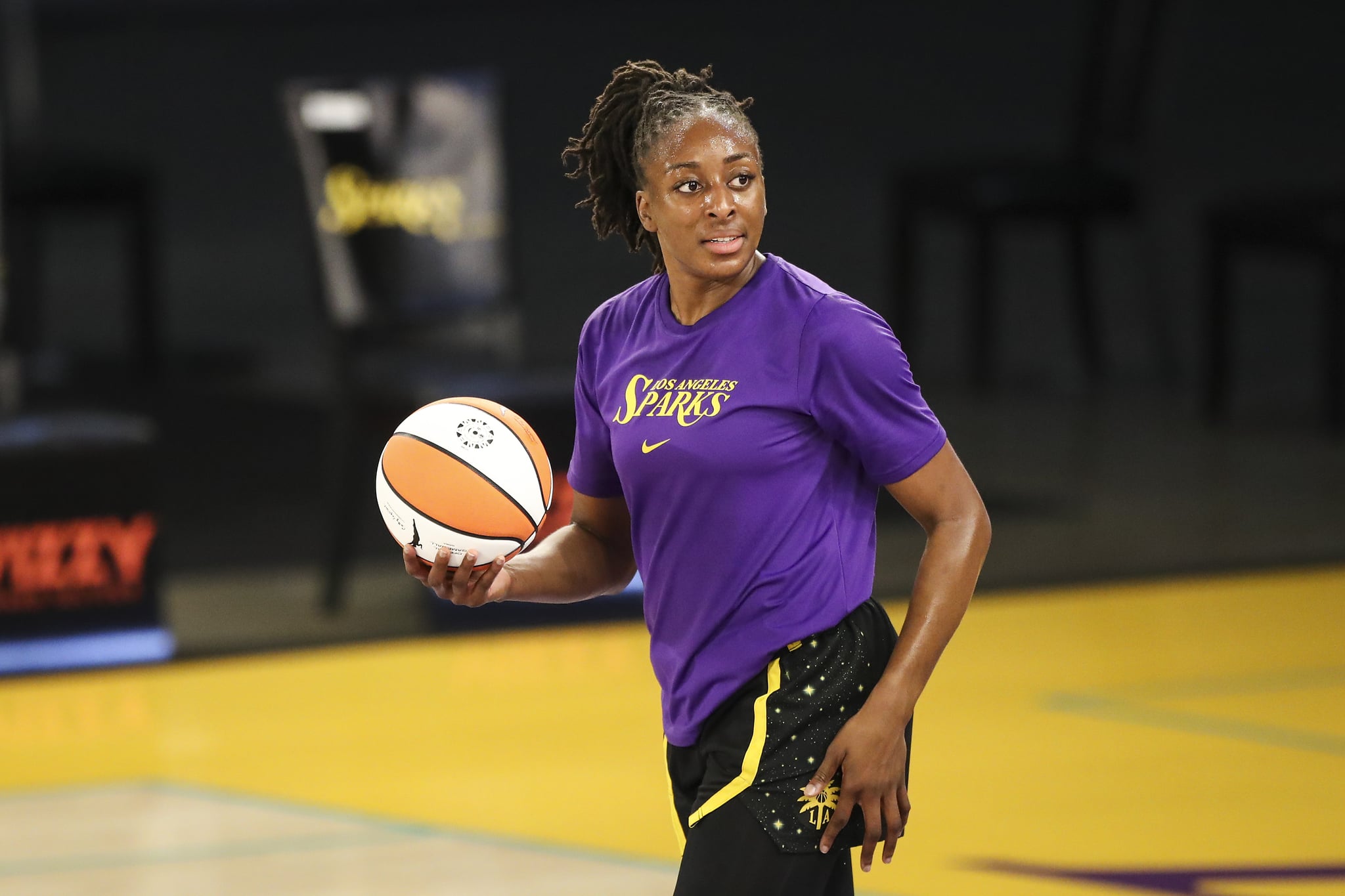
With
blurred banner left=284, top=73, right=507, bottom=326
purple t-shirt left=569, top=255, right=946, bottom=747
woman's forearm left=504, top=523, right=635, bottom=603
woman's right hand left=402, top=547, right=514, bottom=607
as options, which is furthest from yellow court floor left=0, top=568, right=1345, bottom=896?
purple t-shirt left=569, top=255, right=946, bottom=747

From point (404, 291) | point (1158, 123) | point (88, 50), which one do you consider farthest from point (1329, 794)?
point (88, 50)

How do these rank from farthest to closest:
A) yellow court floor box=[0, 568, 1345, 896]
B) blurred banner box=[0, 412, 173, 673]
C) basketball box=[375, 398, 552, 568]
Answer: blurred banner box=[0, 412, 173, 673]
yellow court floor box=[0, 568, 1345, 896]
basketball box=[375, 398, 552, 568]

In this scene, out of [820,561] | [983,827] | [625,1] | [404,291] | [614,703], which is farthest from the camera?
[625,1]

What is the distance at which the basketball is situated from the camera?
103 inches

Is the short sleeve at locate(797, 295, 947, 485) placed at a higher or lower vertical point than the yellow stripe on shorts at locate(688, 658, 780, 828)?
higher

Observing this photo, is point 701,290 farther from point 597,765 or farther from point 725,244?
point 597,765

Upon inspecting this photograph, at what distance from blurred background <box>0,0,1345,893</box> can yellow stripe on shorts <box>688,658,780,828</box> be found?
3.37 m

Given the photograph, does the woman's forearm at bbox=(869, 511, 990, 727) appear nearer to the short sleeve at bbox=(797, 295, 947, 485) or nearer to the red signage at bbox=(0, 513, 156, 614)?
the short sleeve at bbox=(797, 295, 947, 485)

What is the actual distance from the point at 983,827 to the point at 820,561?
193 centimetres

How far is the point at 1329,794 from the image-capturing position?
14.3ft

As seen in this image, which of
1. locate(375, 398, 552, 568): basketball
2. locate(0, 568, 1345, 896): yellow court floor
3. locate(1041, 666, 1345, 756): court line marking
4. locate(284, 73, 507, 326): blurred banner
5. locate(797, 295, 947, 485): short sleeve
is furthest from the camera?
locate(284, 73, 507, 326): blurred banner

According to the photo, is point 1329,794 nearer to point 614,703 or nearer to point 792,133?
point 614,703

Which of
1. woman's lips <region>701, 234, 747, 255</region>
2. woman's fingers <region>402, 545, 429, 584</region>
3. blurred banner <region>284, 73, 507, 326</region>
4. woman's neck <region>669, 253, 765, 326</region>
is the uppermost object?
woman's lips <region>701, 234, 747, 255</region>

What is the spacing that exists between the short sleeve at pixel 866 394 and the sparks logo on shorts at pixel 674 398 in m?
0.09
